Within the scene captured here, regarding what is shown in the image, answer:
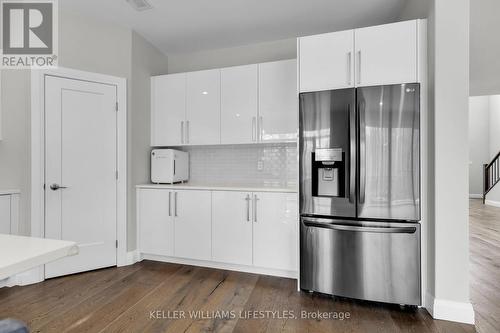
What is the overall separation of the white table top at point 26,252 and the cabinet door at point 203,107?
7.69ft

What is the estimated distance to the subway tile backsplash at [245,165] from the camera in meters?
3.24

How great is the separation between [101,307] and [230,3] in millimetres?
2991

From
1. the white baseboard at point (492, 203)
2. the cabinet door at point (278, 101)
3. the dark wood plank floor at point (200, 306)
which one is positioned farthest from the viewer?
the white baseboard at point (492, 203)

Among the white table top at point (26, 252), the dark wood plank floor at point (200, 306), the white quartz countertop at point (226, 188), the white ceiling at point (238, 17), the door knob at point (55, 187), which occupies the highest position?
Answer: the white ceiling at point (238, 17)

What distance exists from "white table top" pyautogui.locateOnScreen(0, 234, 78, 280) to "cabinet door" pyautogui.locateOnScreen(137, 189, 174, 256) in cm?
205

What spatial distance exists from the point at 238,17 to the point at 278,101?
999 millimetres

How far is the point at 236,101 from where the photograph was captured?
10.1 feet

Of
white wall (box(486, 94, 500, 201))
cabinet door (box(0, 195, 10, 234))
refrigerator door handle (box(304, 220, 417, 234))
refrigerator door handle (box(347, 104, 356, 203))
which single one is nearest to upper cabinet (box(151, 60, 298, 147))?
refrigerator door handle (box(347, 104, 356, 203))

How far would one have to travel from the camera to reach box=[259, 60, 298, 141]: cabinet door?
2877 millimetres

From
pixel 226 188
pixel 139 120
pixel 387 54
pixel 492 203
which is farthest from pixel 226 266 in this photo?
pixel 492 203

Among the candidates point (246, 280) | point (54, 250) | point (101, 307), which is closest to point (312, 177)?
point (246, 280)

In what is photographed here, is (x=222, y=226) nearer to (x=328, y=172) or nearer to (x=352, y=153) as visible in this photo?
(x=328, y=172)

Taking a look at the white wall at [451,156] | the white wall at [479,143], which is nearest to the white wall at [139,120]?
the white wall at [451,156]

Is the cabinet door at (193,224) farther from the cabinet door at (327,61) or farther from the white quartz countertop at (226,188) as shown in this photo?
the cabinet door at (327,61)
